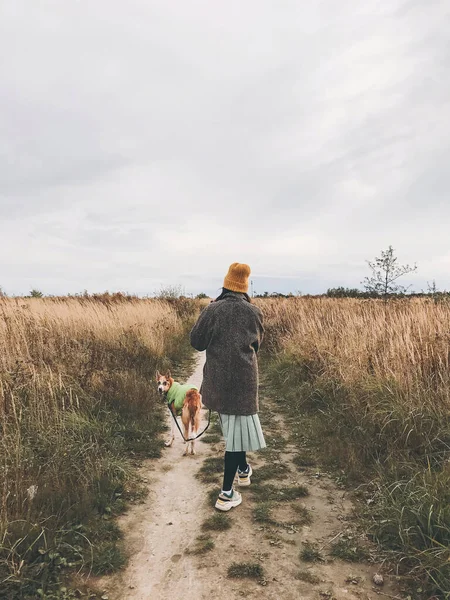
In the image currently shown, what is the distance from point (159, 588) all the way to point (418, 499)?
83.8 inches

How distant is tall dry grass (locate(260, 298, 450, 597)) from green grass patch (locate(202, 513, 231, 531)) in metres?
1.30

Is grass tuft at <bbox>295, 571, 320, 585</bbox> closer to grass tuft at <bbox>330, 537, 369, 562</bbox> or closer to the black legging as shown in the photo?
grass tuft at <bbox>330, 537, 369, 562</bbox>

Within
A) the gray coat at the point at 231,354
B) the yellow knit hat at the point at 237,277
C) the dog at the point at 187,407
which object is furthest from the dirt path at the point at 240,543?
the yellow knit hat at the point at 237,277

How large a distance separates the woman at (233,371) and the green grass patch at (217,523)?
133 millimetres

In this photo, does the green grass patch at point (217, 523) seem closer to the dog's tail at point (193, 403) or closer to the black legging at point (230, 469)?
the black legging at point (230, 469)

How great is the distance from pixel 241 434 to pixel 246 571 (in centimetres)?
119

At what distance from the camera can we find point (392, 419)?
15.1 ft

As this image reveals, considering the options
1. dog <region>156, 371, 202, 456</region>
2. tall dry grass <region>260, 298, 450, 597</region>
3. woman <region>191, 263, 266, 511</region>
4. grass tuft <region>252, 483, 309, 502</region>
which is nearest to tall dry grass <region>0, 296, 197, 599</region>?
dog <region>156, 371, 202, 456</region>

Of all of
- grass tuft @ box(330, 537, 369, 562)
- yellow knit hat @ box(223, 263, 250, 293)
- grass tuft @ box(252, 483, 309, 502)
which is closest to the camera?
grass tuft @ box(330, 537, 369, 562)

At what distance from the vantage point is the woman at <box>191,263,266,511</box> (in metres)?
3.96

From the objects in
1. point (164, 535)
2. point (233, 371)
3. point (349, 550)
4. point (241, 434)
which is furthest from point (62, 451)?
point (349, 550)

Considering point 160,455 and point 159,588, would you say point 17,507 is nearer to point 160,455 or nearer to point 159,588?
point 159,588

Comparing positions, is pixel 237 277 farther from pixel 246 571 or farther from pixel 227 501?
pixel 246 571

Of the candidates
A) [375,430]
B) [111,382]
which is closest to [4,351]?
[111,382]
